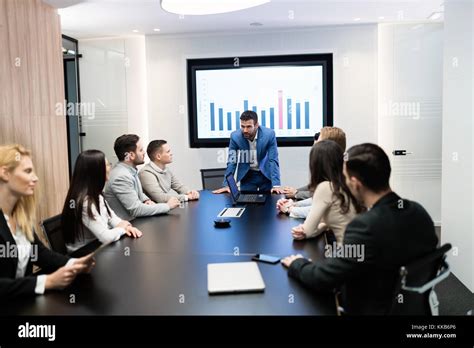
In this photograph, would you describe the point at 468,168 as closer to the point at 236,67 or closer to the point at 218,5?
the point at 218,5

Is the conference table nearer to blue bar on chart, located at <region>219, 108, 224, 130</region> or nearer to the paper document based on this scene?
the paper document

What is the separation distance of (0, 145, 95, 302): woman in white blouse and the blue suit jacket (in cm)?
224

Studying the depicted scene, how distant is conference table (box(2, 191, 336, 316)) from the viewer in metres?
1.38

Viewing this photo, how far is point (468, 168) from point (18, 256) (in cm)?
283

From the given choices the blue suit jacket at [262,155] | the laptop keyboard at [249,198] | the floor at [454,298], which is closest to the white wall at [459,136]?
the floor at [454,298]

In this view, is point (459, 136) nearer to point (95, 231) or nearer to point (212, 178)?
point (212, 178)

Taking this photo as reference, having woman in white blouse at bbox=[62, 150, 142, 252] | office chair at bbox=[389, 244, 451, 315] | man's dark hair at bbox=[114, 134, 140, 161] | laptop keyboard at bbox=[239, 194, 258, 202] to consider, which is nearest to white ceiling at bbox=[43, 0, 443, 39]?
man's dark hair at bbox=[114, 134, 140, 161]

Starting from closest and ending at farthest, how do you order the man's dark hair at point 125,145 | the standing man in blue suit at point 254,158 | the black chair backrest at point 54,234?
the black chair backrest at point 54,234 < the man's dark hair at point 125,145 < the standing man in blue suit at point 254,158

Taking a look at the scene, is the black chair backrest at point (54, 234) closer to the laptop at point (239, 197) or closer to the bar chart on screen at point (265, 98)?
the laptop at point (239, 197)

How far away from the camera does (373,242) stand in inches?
53.1

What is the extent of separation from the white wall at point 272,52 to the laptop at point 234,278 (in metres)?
3.53

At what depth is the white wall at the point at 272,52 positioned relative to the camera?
16.3 feet

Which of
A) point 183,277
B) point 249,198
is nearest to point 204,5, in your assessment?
point 249,198

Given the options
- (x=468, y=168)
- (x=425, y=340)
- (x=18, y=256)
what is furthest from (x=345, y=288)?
(x=468, y=168)
